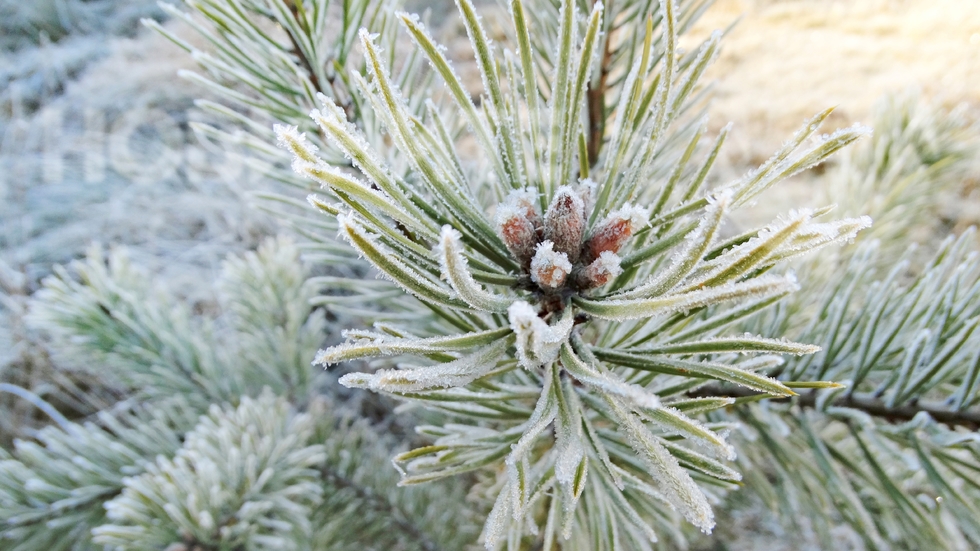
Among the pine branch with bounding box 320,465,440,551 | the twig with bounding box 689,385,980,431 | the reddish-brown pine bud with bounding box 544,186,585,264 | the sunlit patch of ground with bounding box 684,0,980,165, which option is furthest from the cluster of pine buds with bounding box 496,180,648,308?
the sunlit patch of ground with bounding box 684,0,980,165

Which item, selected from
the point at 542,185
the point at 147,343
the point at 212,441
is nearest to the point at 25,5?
the point at 147,343

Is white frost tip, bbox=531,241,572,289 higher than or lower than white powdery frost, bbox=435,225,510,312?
higher

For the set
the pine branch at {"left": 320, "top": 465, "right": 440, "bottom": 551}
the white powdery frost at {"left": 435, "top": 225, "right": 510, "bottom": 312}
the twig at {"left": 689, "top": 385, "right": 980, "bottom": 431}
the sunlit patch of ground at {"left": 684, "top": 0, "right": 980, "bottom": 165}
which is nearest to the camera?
the white powdery frost at {"left": 435, "top": 225, "right": 510, "bottom": 312}

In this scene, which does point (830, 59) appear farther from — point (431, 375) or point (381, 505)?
point (431, 375)

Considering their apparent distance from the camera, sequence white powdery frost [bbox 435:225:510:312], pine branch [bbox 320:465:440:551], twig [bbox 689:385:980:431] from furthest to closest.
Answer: pine branch [bbox 320:465:440:551], twig [bbox 689:385:980:431], white powdery frost [bbox 435:225:510:312]

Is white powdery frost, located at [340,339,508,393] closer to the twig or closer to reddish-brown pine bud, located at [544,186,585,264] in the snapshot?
reddish-brown pine bud, located at [544,186,585,264]

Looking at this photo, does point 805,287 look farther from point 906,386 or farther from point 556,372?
point 556,372

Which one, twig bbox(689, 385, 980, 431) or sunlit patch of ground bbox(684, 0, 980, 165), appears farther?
sunlit patch of ground bbox(684, 0, 980, 165)

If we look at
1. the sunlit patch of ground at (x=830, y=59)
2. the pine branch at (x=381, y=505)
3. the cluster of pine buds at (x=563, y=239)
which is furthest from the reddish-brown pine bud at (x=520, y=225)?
the sunlit patch of ground at (x=830, y=59)
